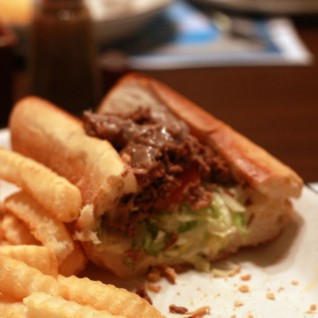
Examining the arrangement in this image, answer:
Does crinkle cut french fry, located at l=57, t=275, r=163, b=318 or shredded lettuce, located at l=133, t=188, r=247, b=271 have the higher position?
crinkle cut french fry, located at l=57, t=275, r=163, b=318

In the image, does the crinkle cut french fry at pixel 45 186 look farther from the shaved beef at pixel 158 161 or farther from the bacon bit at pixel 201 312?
the bacon bit at pixel 201 312

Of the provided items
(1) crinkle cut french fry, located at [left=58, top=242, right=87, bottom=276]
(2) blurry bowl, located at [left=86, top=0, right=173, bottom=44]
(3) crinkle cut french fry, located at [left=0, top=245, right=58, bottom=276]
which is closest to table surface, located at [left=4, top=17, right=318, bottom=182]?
(2) blurry bowl, located at [left=86, top=0, right=173, bottom=44]

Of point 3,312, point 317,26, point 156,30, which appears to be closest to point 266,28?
point 317,26

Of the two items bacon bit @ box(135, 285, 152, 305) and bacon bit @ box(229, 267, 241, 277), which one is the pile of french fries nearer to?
bacon bit @ box(135, 285, 152, 305)

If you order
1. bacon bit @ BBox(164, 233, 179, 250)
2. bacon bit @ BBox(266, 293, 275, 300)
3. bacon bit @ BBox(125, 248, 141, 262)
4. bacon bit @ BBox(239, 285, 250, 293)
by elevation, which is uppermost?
bacon bit @ BBox(125, 248, 141, 262)

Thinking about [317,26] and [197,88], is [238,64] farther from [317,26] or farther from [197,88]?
[317,26]

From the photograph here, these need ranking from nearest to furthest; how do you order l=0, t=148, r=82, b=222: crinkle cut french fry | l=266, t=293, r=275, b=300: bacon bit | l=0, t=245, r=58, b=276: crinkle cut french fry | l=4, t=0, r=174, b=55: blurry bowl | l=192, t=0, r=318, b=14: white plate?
l=0, t=245, r=58, b=276: crinkle cut french fry < l=0, t=148, r=82, b=222: crinkle cut french fry < l=266, t=293, r=275, b=300: bacon bit < l=4, t=0, r=174, b=55: blurry bowl < l=192, t=0, r=318, b=14: white plate
